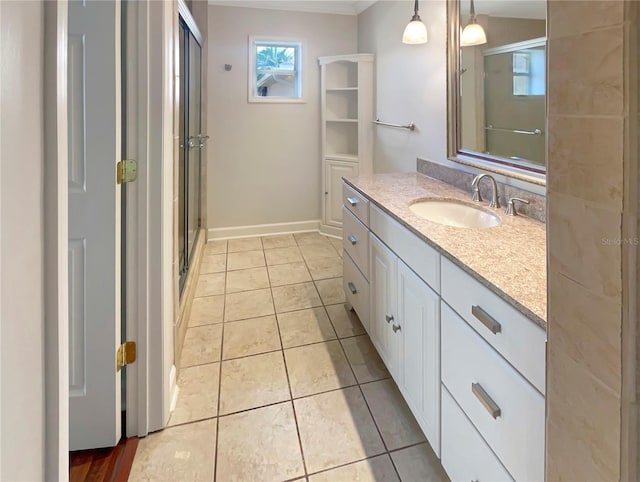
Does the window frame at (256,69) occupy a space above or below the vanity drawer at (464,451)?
above

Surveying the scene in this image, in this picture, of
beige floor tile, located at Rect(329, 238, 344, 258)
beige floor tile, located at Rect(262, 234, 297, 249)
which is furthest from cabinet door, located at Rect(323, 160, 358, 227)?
beige floor tile, located at Rect(262, 234, 297, 249)

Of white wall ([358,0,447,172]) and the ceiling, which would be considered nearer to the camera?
white wall ([358,0,447,172])

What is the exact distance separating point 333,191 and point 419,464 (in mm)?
3189

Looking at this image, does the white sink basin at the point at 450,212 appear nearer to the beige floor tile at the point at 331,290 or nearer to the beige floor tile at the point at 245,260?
the beige floor tile at the point at 331,290

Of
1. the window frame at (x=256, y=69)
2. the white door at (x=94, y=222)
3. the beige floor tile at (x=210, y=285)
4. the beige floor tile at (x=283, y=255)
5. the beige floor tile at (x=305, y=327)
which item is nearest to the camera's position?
the white door at (x=94, y=222)

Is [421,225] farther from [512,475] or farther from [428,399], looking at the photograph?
[512,475]

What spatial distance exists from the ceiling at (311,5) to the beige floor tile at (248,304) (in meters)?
2.79

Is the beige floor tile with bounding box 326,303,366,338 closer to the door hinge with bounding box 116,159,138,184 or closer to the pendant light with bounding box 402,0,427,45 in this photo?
the door hinge with bounding box 116,159,138,184

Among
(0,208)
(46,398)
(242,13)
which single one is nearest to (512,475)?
(46,398)

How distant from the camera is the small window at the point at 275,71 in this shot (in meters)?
4.19

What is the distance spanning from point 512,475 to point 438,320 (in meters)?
0.48

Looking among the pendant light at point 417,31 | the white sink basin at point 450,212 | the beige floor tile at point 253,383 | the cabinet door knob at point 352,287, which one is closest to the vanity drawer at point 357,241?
the cabinet door knob at point 352,287

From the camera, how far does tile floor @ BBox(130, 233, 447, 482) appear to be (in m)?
1.50

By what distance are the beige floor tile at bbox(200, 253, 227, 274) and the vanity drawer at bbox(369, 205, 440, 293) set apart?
75.7 inches
